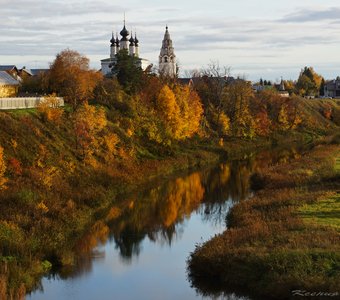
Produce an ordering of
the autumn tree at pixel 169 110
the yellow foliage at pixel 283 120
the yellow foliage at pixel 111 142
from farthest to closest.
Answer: the yellow foliage at pixel 283 120 < the autumn tree at pixel 169 110 < the yellow foliage at pixel 111 142

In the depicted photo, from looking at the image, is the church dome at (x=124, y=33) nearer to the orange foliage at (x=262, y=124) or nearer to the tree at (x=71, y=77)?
the orange foliage at (x=262, y=124)

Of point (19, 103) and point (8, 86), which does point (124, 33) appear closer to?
point (8, 86)

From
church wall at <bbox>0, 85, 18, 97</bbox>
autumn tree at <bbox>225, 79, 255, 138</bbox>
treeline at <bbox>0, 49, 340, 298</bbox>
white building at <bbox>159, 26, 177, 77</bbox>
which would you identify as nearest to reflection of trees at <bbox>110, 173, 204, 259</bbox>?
treeline at <bbox>0, 49, 340, 298</bbox>

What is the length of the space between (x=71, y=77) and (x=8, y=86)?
839 cm

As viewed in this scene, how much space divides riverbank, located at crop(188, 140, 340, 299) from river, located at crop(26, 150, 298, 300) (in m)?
1.05

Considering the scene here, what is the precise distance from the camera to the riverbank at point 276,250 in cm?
2359

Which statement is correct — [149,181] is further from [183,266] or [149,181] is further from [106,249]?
[183,266]

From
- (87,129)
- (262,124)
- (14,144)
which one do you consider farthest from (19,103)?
(262,124)

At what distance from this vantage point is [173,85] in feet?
261

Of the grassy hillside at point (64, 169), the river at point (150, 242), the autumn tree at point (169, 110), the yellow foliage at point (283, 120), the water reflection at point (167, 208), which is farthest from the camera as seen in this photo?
the yellow foliage at point (283, 120)

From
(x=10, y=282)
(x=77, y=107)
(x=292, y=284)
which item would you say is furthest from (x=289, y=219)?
(x=77, y=107)

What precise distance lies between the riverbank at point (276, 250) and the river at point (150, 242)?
41.2 inches

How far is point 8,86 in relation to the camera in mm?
69250

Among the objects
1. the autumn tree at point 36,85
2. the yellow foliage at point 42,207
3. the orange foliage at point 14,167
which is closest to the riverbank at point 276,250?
the yellow foliage at point 42,207
